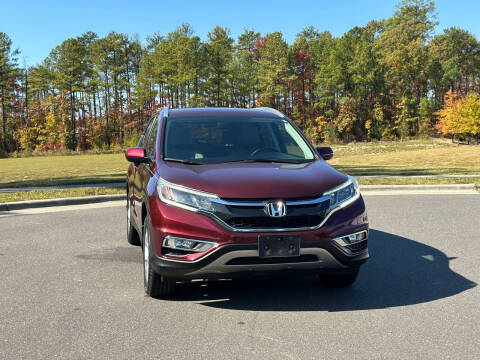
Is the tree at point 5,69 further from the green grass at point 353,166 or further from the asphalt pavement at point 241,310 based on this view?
the asphalt pavement at point 241,310

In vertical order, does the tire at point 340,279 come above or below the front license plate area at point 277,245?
below

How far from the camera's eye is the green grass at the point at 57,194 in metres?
13.2

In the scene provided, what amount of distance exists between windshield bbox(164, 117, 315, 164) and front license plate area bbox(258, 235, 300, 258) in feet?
4.12

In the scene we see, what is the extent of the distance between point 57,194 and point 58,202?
115cm

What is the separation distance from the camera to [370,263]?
666 cm

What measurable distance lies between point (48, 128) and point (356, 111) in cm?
4776

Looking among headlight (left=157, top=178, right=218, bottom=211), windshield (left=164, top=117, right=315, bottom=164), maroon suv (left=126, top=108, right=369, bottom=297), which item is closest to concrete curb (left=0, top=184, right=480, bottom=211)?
windshield (left=164, top=117, right=315, bottom=164)

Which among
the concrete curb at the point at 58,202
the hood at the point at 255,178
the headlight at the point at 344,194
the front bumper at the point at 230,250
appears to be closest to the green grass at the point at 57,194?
the concrete curb at the point at 58,202

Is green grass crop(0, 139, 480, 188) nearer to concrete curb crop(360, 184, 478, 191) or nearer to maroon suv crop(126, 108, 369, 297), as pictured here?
concrete curb crop(360, 184, 478, 191)

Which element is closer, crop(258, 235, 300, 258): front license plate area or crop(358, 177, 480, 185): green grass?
crop(258, 235, 300, 258): front license plate area

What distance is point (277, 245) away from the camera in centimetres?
455

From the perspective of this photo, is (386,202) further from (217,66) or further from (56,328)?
(217,66)

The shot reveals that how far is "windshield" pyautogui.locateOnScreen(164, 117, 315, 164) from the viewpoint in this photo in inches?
225

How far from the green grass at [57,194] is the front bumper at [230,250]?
368 inches
